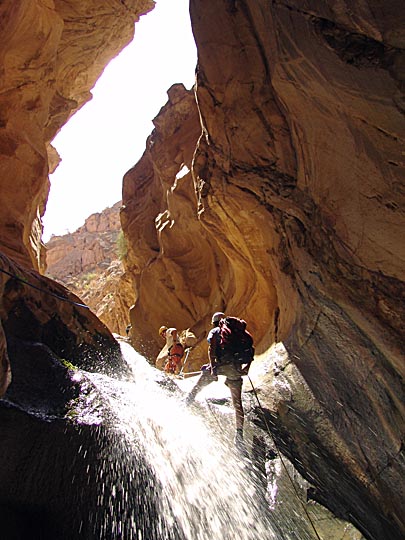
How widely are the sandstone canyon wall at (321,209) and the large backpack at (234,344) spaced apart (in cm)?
112

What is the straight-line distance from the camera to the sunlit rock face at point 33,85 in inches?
439

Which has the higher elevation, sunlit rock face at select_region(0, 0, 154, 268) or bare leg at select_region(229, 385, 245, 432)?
sunlit rock face at select_region(0, 0, 154, 268)

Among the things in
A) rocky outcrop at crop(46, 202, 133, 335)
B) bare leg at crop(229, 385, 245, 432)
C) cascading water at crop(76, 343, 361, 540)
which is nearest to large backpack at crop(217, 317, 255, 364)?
bare leg at crop(229, 385, 245, 432)

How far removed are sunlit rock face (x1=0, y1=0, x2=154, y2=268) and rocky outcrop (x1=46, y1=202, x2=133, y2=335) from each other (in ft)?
49.9

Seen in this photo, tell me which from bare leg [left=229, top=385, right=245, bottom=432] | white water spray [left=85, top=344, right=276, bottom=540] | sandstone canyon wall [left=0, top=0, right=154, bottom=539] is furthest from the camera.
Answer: bare leg [left=229, top=385, right=245, bottom=432]

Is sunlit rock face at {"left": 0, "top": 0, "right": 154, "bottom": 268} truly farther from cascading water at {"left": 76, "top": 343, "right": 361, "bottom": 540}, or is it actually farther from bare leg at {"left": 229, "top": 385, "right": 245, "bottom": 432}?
bare leg at {"left": 229, "top": 385, "right": 245, "bottom": 432}

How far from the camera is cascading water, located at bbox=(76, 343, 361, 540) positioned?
447 cm

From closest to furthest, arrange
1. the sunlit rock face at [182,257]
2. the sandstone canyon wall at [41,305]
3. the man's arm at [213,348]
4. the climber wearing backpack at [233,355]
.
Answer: the sandstone canyon wall at [41,305] < the climber wearing backpack at [233,355] < the man's arm at [213,348] < the sunlit rock face at [182,257]

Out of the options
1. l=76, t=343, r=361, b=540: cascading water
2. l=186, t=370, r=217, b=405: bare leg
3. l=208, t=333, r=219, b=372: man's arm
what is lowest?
l=76, t=343, r=361, b=540: cascading water

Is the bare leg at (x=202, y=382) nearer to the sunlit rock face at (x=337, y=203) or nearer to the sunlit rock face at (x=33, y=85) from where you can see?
the sunlit rock face at (x=337, y=203)

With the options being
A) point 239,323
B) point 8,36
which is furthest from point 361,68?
point 8,36

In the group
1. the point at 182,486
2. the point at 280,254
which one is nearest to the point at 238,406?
the point at 182,486

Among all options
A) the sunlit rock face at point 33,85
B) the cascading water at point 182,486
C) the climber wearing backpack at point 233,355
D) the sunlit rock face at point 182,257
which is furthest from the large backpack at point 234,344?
the sunlit rock face at point 33,85

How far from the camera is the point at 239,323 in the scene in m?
7.27
